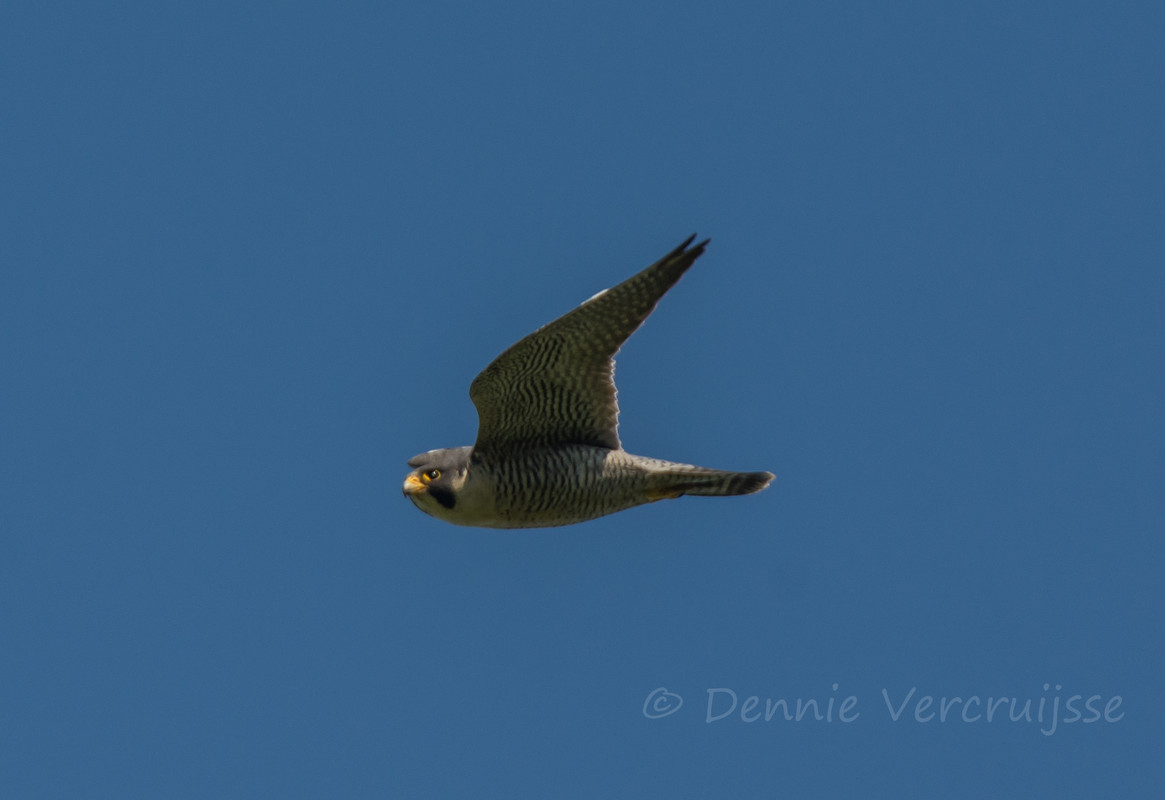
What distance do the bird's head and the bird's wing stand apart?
0.21m

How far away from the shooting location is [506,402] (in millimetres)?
9250

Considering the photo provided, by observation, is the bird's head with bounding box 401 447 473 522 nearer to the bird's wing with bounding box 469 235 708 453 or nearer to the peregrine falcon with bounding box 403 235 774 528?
the peregrine falcon with bounding box 403 235 774 528

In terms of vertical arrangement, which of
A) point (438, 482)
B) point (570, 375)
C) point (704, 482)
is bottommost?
point (438, 482)

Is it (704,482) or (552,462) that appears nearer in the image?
(552,462)

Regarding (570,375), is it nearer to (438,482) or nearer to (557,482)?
(557,482)

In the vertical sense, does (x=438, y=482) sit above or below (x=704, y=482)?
below

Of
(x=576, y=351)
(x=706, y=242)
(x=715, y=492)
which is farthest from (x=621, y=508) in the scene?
(x=706, y=242)

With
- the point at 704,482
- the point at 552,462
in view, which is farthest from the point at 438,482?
the point at 704,482

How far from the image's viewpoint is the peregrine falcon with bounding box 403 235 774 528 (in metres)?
9.18

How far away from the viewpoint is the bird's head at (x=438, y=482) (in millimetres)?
9336

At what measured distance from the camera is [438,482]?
9367 millimetres

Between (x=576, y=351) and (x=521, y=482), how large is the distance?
3.22 feet

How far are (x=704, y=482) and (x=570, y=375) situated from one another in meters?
1.21

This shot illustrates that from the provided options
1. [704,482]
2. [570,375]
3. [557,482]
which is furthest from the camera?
[704,482]
